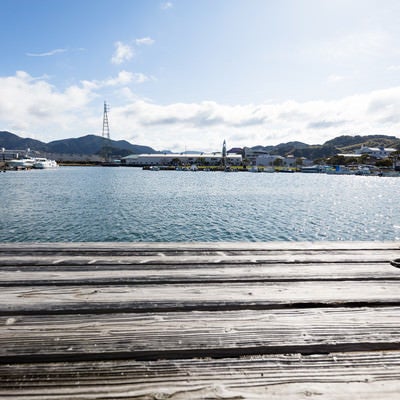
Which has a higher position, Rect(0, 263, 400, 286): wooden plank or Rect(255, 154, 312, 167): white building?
Rect(255, 154, 312, 167): white building

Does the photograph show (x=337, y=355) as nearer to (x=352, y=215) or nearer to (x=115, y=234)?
(x=115, y=234)

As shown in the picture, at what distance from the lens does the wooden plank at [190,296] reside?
156 cm

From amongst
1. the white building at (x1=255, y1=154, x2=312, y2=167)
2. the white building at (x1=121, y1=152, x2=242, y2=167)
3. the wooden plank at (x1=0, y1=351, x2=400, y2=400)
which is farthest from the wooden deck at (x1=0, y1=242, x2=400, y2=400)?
the white building at (x1=255, y1=154, x2=312, y2=167)

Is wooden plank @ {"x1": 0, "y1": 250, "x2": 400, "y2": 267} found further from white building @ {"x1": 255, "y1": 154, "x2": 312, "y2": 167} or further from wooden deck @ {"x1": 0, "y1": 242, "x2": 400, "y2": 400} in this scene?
white building @ {"x1": 255, "y1": 154, "x2": 312, "y2": 167}

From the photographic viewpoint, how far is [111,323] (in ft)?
4.58

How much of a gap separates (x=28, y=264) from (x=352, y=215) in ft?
87.2

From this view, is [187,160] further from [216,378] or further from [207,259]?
[216,378]

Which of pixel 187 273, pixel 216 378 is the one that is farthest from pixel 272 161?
pixel 216 378

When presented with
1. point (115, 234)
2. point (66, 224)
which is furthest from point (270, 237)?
point (66, 224)

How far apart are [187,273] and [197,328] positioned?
69 centimetres

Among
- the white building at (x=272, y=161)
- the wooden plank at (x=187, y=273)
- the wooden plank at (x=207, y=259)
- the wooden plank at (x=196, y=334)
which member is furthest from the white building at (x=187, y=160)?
the wooden plank at (x=196, y=334)

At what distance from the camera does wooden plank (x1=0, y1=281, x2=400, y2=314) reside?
1.56 metres

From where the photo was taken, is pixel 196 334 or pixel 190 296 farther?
pixel 190 296

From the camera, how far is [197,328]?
1.38 meters
